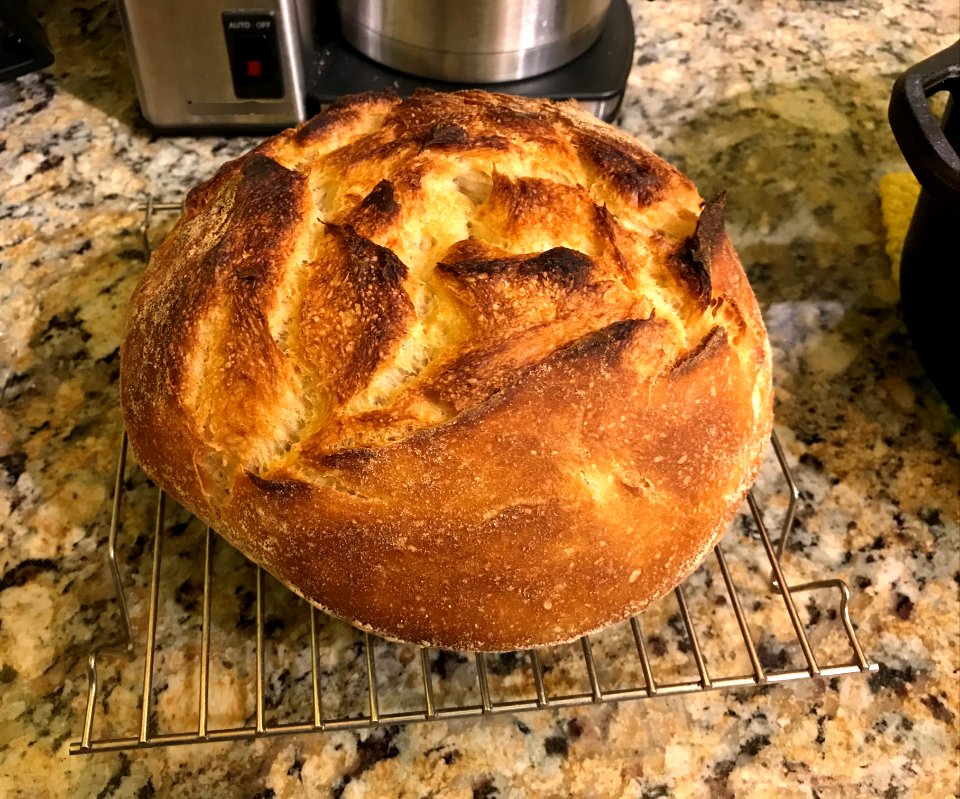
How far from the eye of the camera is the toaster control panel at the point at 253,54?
1111 mm

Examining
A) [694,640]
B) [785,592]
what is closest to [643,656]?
[694,640]

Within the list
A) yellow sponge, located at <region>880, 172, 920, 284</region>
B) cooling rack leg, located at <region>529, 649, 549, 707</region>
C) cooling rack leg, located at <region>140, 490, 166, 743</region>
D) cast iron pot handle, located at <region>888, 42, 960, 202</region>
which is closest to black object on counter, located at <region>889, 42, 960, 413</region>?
cast iron pot handle, located at <region>888, 42, 960, 202</region>

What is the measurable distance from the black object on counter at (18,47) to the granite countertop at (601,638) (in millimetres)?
92

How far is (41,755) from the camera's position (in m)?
0.75

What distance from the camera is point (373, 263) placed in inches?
29.1

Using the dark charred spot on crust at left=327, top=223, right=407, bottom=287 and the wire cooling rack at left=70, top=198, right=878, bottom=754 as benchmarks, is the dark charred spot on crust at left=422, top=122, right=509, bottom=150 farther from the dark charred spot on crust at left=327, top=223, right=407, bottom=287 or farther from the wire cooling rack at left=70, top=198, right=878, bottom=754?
the wire cooling rack at left=70, top=198, right=878, bottom=754

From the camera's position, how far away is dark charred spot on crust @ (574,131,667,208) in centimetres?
83

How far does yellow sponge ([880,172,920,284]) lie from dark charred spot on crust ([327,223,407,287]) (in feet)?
2.43

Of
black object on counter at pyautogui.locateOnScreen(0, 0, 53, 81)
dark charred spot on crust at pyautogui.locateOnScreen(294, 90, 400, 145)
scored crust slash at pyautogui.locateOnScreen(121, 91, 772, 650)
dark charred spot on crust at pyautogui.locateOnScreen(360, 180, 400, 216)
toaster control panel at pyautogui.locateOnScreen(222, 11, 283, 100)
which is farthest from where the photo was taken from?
black object on counter at pyautogui.locateOnScreen(0, 0, 53, 81)

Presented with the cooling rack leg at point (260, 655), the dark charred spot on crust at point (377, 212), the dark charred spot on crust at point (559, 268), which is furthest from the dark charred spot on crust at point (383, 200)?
the cooling rack leg at point (260, 655)

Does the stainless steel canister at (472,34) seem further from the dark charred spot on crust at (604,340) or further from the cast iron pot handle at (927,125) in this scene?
the dark charred spot on crust at (604,340)

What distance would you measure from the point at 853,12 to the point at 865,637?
4.06 ft

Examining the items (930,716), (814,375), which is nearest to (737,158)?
(814,375)

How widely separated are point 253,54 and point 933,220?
90 centimetres
